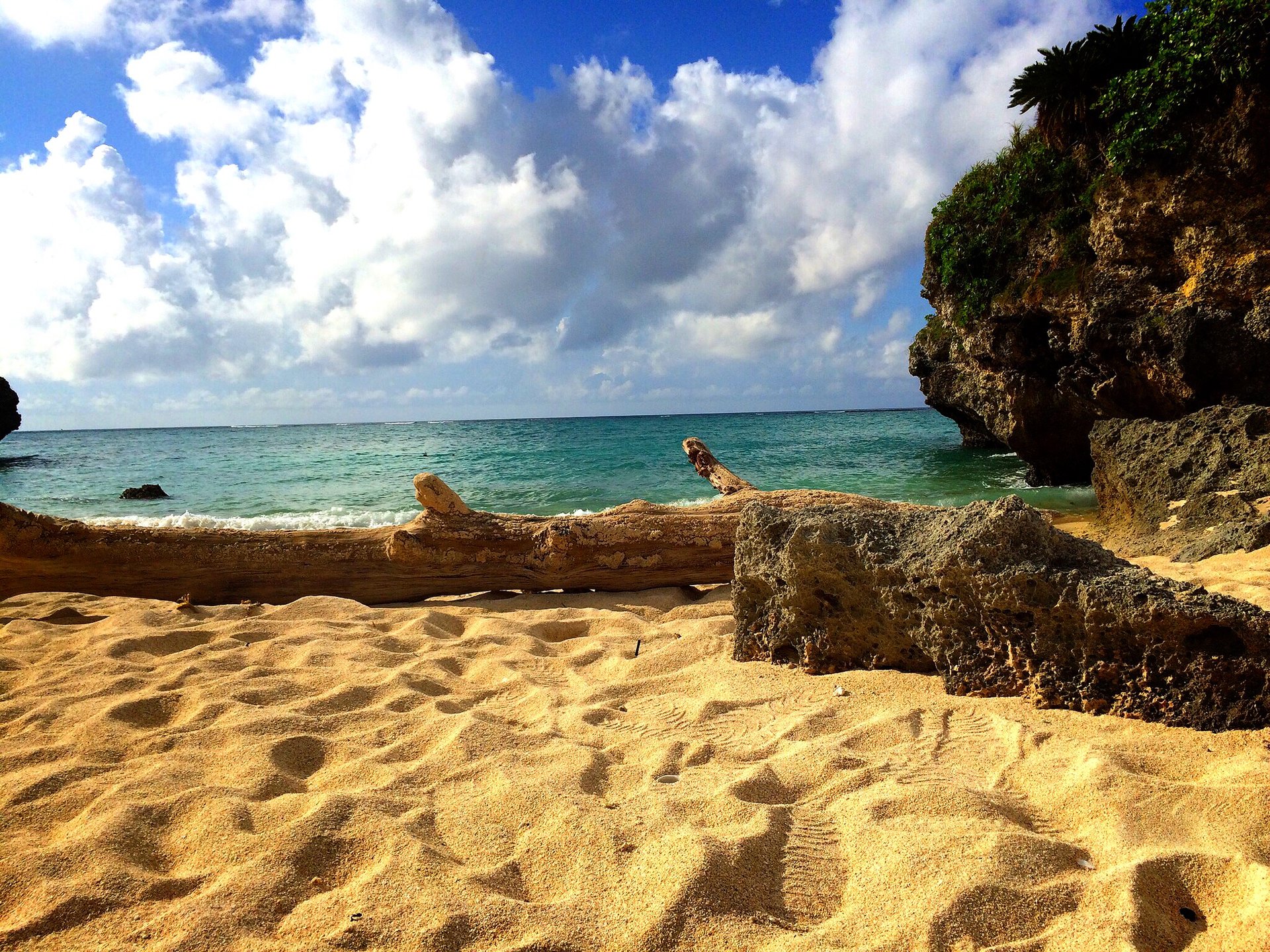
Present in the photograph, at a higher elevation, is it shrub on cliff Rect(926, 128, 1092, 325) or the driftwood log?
shrub on cliff Rect(926, 128, 1092, 325)

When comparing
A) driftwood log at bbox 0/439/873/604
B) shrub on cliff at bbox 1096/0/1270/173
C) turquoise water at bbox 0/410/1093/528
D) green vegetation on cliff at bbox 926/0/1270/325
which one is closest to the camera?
driftwood log at bbox 0/439/873/604

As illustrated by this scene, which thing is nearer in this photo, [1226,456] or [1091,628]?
[1091,628]

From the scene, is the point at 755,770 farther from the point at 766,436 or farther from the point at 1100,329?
the point at 766,436

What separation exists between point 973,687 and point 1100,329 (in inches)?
371

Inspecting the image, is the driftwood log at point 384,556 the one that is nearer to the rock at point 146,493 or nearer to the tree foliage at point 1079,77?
the tree foliage at point 1079,77

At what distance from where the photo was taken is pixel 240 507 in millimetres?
14227

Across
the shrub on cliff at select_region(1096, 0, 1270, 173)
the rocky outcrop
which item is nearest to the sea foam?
the shrub on cliff at select_region(1096, 0, 1270, 173)

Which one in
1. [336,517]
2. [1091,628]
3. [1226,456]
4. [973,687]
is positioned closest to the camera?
[1091,628]

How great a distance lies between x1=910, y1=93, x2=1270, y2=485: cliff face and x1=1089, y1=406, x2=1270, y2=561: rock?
259cm

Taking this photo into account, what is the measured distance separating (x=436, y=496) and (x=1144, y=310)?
10.2 m

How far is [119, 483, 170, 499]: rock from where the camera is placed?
16.4m

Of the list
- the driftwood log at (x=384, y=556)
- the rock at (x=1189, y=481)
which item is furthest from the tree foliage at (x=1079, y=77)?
the driftwood log at (x=384, y=556)

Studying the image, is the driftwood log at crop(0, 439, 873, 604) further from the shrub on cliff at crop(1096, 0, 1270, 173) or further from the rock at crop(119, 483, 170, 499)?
the rock at crop(119, 483, 170, 499)

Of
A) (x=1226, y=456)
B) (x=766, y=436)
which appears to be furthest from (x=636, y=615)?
(x=766, y=436)
